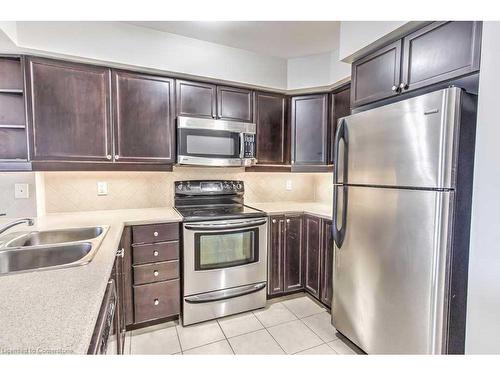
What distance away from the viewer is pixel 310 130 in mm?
2656

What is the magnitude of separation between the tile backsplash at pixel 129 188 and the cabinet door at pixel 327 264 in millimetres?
801

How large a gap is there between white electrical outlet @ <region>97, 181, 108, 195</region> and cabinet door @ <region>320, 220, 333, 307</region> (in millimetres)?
2021

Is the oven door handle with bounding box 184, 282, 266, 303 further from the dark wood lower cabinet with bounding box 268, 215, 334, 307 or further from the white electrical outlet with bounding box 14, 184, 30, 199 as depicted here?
the white electrical outlet with bounding box 14, 184, 30, 199

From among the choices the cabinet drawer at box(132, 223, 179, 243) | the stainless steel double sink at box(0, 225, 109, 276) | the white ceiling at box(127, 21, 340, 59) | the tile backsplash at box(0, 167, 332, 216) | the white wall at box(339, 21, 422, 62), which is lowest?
the cabinet drawer at box(132, 223, 179, 243)

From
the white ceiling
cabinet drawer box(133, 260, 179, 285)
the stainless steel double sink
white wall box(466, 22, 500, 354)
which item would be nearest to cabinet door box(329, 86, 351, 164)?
the white ceiling

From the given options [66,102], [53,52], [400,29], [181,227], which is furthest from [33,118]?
[400,29]

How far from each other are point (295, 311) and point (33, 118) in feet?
8.63

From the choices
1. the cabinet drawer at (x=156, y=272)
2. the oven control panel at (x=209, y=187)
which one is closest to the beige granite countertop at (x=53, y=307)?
the cabinet drawer at (x=156, y=272)

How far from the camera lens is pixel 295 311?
7.72ft

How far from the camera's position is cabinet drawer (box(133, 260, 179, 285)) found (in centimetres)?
198

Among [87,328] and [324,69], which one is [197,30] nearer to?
[324,69]

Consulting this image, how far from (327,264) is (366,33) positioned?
179 centimetres

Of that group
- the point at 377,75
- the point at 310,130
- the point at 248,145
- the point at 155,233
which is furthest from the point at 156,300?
the point at 377,75

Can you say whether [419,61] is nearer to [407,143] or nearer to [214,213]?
[407,143]
